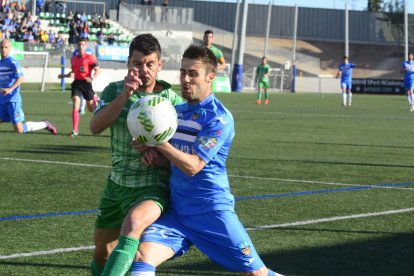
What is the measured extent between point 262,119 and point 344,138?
7.04 metres

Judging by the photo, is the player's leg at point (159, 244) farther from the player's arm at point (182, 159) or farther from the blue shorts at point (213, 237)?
the player's arm at point (182, 159)

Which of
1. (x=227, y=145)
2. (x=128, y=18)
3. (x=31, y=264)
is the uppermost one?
(x=128, y=18)

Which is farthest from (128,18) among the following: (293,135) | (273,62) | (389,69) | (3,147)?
(3,147)

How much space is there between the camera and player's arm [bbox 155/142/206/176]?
535cm

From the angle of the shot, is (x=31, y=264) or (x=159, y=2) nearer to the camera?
(x=31, y=264)

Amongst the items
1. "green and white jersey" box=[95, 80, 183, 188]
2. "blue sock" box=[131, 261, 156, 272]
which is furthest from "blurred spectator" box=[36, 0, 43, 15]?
"blue sock" box=[131, 261, 156, 272]

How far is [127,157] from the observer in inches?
247

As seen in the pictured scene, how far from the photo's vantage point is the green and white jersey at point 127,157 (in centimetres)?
611

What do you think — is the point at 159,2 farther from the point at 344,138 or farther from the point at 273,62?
the point at 344,138

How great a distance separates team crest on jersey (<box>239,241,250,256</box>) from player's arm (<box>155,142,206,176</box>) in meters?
0.50

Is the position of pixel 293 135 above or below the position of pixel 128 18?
below

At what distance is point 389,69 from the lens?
297ft

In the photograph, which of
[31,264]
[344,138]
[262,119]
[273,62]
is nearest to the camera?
[31,264]

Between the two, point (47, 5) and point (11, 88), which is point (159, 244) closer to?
point (11, 88)
